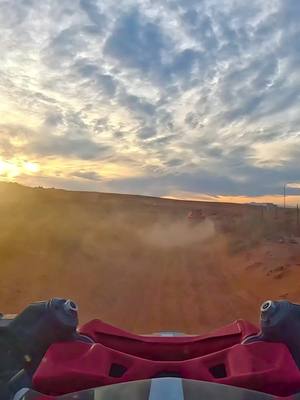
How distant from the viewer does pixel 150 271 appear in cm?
1566

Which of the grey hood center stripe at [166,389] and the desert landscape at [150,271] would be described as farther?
the desert landscape at [150,271]

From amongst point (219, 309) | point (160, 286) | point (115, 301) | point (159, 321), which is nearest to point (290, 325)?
point (159, 321)

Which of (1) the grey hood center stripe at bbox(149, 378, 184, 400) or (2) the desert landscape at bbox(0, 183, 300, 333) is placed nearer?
(1) the grey hood center stripe at bbox(149, 378, 184, 400)

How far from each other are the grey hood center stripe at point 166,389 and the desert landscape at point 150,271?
24.8 feet

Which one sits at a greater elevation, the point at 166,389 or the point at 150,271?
the point at 166,389

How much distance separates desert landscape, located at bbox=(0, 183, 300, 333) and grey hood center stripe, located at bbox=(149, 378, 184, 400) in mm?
7557

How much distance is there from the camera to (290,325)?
3055 mm

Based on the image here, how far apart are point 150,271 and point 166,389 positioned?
13.7m

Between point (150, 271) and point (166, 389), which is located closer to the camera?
point (166, 389)

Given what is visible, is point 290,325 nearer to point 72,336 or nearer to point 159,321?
point 72,336

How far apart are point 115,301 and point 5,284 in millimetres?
2786

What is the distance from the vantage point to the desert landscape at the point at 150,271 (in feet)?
35.9

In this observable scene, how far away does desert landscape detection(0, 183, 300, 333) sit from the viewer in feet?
35.9

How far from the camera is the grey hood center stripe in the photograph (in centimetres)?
202
